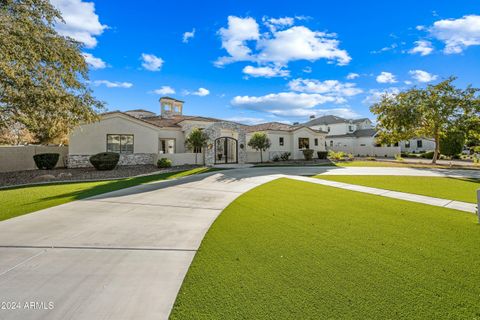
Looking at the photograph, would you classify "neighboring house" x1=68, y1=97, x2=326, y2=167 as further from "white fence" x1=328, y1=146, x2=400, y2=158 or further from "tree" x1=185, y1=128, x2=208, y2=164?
"white fence" x1=328, y1=146, x2=400, y2=158

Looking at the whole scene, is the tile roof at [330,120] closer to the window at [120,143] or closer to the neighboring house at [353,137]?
the neighboring house at [353,137]

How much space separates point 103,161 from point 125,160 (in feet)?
8.95

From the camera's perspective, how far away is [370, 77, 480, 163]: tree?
19.8 m

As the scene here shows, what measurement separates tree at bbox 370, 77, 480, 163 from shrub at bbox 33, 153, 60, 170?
90.6ft

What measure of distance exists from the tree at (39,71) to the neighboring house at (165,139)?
3.67 m

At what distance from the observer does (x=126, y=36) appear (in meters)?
14.1

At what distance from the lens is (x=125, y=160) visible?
59.2ft

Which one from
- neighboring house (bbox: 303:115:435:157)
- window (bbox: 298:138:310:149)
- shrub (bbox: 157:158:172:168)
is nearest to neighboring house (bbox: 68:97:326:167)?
window (bbox: 298:138:310:149)

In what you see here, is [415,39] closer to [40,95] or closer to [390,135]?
[390,135]

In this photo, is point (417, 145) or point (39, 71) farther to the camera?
point (417, 145)

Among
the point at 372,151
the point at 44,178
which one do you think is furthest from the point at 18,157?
the point at 372,151

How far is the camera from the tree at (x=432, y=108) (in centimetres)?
1977

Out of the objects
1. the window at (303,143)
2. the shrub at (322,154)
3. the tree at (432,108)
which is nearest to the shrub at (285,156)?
the window at (303,143)

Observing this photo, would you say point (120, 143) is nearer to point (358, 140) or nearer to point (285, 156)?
point (285, 156)
